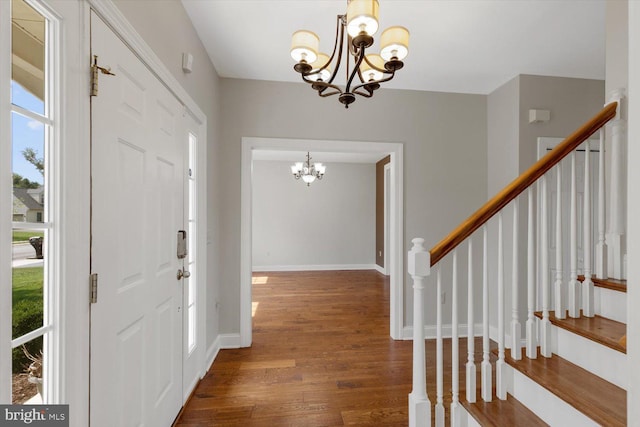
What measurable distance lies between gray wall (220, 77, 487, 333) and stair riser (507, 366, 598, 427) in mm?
1635

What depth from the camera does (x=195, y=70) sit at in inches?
84.6

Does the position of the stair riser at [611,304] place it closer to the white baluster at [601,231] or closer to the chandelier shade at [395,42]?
the white baluster at [601,231]

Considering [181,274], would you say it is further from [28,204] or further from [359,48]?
[359,48]

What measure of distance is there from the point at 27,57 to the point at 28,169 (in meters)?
0.31

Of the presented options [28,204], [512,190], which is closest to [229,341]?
[28,204]

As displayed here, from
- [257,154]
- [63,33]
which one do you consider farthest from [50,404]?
[257,154]

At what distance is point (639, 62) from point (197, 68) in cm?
242

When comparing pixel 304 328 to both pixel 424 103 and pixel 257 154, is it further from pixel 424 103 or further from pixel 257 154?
pixel 257 154

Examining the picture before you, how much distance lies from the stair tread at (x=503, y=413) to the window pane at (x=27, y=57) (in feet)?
6.87

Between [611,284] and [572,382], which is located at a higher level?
[611,284]

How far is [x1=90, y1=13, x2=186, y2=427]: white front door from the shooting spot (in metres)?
1.08

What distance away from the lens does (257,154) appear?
6.15 m

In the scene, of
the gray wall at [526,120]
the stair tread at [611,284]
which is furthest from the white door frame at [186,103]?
the gray wall at [526,120]

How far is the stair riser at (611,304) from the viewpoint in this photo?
1468 millimetres
